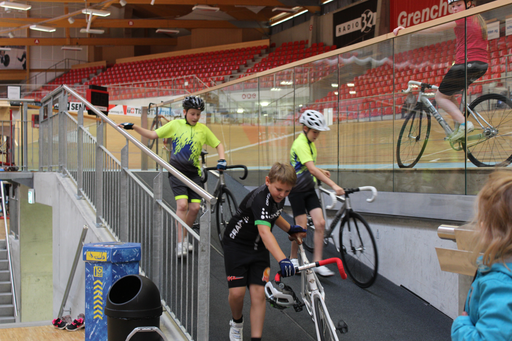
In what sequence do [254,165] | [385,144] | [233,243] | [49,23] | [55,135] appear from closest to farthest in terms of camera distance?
[233,243] < [385,144] < [55,135] < [254,165] < [49,23]

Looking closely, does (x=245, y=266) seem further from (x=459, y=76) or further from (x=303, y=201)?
(x=459, y=76)

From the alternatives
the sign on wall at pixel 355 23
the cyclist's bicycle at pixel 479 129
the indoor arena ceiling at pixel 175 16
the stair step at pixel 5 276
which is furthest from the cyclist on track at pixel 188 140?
the indoor arena ceiling at pixel 175 16

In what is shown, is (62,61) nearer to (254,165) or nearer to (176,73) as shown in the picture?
(176,73)

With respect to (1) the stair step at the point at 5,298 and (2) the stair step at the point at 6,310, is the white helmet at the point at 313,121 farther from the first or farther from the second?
(1) the stair step at the point at 5,298

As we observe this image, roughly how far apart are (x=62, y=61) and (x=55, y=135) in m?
28.2

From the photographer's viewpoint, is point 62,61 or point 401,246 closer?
point 401,246

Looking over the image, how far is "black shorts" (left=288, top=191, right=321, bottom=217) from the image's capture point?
4367mm

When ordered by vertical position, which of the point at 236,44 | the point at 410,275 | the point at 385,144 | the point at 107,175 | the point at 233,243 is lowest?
the point at 410,275

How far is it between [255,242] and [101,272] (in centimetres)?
130

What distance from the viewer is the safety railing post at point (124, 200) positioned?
4168 mm

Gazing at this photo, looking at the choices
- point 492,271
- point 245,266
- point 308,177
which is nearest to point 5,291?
point 308,177

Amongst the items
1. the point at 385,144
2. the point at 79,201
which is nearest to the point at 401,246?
the point at 385,144

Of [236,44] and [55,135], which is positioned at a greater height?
[236,44]

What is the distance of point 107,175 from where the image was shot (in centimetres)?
470
